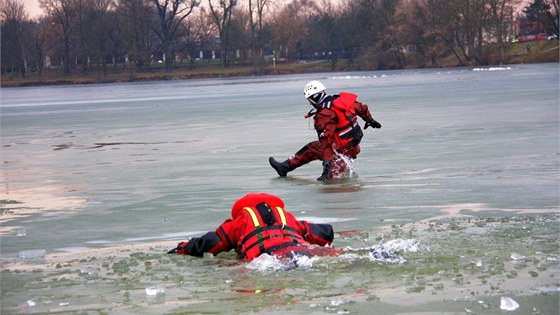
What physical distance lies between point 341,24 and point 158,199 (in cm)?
9811

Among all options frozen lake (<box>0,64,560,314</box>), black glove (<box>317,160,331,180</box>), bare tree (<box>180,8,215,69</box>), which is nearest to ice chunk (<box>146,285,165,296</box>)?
frozen lake (<box>0,64,560,314</box>)

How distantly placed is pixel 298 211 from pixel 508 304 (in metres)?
4.82

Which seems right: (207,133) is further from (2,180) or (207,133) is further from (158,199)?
(158,199)

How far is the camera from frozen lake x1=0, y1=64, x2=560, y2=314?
682cm

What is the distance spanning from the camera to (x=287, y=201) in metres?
11.6

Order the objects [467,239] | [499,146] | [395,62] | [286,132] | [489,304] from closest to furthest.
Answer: [489,304]
[467,239]
[499,146]
[286,132]
[395,62]

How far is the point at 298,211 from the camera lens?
35.6ft

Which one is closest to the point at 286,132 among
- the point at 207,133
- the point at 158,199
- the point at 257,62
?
the point at 207,133

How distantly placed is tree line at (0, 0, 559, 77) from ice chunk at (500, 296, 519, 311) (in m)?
77.9

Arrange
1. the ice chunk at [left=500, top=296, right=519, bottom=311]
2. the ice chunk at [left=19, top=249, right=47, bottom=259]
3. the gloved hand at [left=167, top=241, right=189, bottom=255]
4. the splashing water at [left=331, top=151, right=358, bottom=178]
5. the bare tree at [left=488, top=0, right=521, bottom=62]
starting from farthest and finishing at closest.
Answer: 1. the bare tree at [left=488, top=0, right=521, bottom=62]
2. the splashing water at [left=331, top=151, right=358, bottom=178]
3. the ice chunk at [left=19, top=249, right=47, bottom=259]
4. the gloved hand at [left=167, top=241, right=189, bottom=255]
5. the ice chunk at [left=500, top=296, right=519, bottom=311]

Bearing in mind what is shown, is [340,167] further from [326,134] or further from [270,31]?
[270,31]

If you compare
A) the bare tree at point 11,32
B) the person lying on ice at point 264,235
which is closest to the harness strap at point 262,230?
the person lying on ice at point 264,235

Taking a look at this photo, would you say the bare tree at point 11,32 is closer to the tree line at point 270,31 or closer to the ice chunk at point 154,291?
the tree line at point 270,31

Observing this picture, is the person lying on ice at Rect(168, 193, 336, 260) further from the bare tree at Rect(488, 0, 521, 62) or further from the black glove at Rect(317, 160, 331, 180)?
the bare tree at Rect(488, 0, 521, 62)
